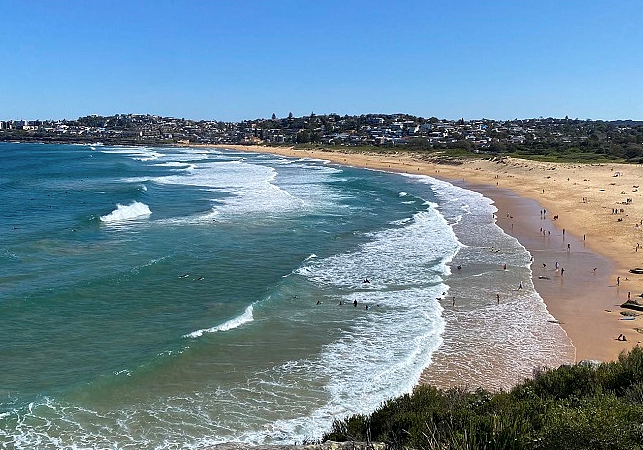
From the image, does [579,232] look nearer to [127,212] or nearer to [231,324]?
[231,324]

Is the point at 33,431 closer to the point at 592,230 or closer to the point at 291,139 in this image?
the point at 592,230

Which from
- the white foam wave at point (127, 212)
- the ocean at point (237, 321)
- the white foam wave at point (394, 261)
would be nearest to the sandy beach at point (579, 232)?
the ocean at point (237, 321)

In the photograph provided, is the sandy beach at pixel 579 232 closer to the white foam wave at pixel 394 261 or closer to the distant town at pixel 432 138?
the white foam wave at pixel 394 261

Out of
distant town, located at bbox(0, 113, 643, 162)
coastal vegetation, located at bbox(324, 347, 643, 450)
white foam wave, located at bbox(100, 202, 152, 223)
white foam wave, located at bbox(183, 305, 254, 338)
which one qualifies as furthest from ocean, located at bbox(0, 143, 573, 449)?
distant town, located at bbox(0, 113, 643, 162)

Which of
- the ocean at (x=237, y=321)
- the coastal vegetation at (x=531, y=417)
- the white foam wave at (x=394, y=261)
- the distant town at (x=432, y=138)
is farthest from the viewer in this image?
the distant town at (x=432, y=138)

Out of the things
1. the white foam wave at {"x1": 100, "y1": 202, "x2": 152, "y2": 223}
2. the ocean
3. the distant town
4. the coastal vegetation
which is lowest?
the ocean

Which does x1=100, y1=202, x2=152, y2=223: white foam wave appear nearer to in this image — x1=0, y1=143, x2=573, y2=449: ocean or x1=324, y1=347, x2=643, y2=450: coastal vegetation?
x1=0, y1=143, x2=573, y2=449: ocean
